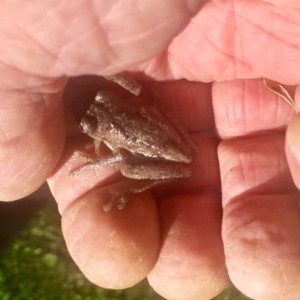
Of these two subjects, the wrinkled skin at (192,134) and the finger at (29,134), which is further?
the finger at (29,134)

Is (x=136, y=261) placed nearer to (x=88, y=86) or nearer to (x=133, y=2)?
(x=88, y=86)

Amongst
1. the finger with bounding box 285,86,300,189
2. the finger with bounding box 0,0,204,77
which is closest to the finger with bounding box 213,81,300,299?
the finger with bounding box 285,86,300,189

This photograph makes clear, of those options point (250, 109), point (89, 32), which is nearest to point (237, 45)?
point (250, 109)

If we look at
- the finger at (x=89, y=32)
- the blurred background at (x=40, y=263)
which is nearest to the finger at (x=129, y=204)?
the blurred background at (x=40, y=263)

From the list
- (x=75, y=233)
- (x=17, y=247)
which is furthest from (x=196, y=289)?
(x=17, y=247)

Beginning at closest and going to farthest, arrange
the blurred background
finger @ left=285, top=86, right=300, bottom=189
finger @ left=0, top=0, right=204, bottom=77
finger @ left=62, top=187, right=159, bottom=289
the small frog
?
finger @ left=0, top=0, right=204, bottom=77 → finger @ left=285, top=86, right=300, bottom=189 → finger @ left=62, top=187, right=159, bottom=289 → the small frog → the blurred background

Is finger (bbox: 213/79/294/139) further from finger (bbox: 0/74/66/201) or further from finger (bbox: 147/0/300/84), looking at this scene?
finger (bbox: 0/74/66/201)

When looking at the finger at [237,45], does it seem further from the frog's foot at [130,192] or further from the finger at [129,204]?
the frog's foot at [130,192]
